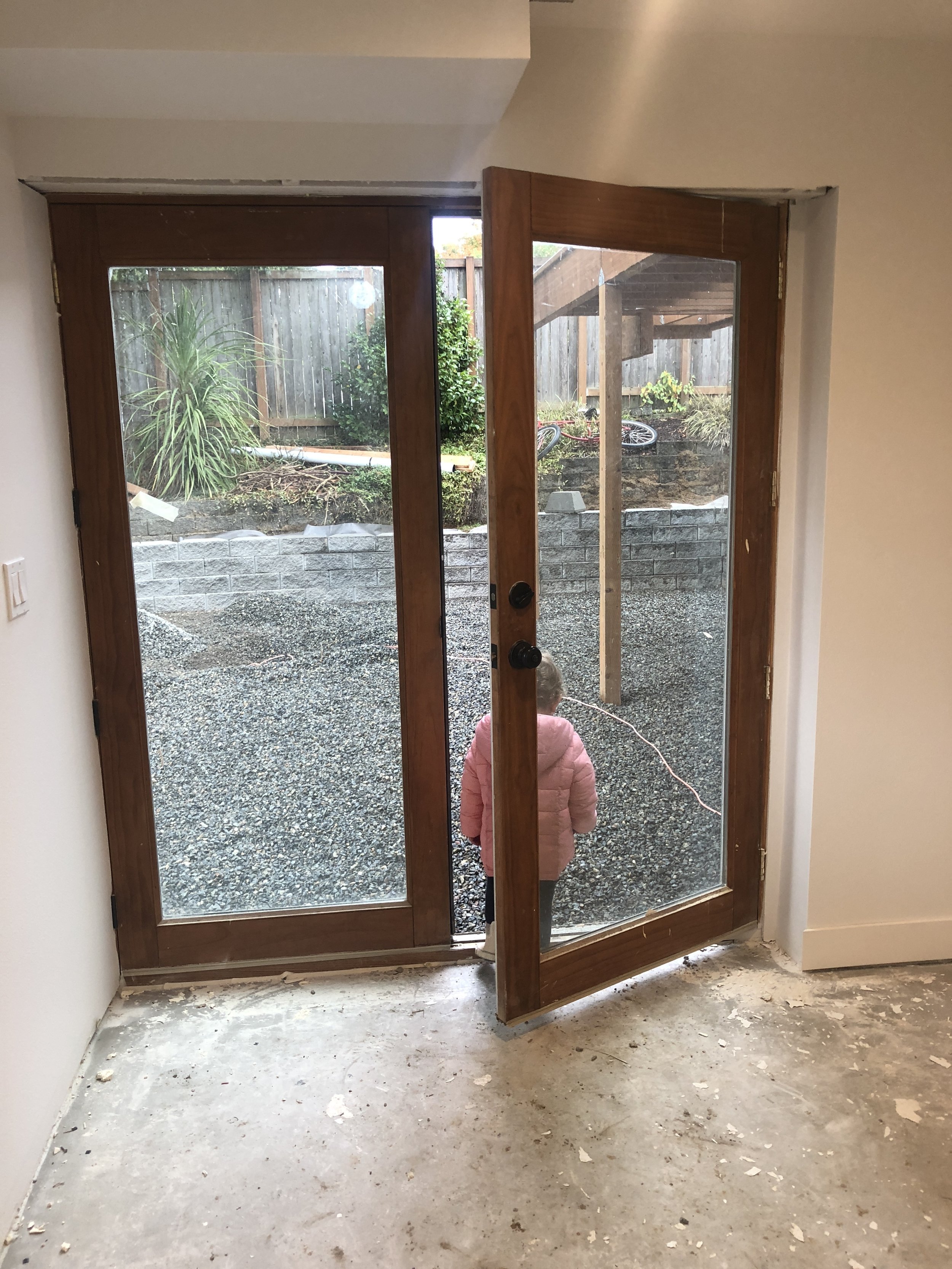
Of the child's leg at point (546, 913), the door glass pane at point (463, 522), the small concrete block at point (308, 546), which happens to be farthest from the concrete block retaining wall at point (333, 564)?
the child's leg at point (546, 913)

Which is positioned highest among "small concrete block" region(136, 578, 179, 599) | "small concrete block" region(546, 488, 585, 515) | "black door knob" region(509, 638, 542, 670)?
"small concrete block" region(546, 488, 585, 515)

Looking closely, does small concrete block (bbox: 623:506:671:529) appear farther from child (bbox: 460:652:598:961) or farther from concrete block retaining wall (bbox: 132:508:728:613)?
child (bbox: 460:652:598:961)

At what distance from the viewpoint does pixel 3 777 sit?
1760mm

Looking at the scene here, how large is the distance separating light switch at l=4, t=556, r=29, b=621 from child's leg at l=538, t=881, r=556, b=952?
1.39 m

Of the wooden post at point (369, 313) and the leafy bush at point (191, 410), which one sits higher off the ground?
the wooden post at point (369, 313)

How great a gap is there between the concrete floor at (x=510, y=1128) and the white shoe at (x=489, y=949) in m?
0.05

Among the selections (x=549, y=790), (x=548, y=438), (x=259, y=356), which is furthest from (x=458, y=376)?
(x=549, y=790)

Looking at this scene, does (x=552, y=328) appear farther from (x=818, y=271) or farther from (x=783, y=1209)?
(x=783, y=1209)

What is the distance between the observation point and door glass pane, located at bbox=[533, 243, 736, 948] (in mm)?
2135

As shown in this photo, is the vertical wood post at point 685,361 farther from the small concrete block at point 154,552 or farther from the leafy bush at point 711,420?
the small concrete block at point 154,552

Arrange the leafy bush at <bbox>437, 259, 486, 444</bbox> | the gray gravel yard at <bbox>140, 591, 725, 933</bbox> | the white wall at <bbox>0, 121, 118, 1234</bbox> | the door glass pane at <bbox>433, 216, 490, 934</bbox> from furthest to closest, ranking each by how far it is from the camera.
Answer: the leafy bush at <bbox>437, 259, 486, 444</bbox> < the door glass pane at <bbox>433, 216, 490, 934</bbox> < the gray gravel yard at <bbox>140, 591, 725, 933</bbox> < the white wall at <bbox>0, 121, 118, 1234</bbox>

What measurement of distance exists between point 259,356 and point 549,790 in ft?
4.40

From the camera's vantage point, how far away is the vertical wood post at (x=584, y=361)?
212 cm

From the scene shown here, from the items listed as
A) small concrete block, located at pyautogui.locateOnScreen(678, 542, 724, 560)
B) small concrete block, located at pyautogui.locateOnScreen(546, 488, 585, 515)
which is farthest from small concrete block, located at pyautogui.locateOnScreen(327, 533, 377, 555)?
small concrete block, located at pyautogui.locateOnScreen(678, 542, 724, 560)
